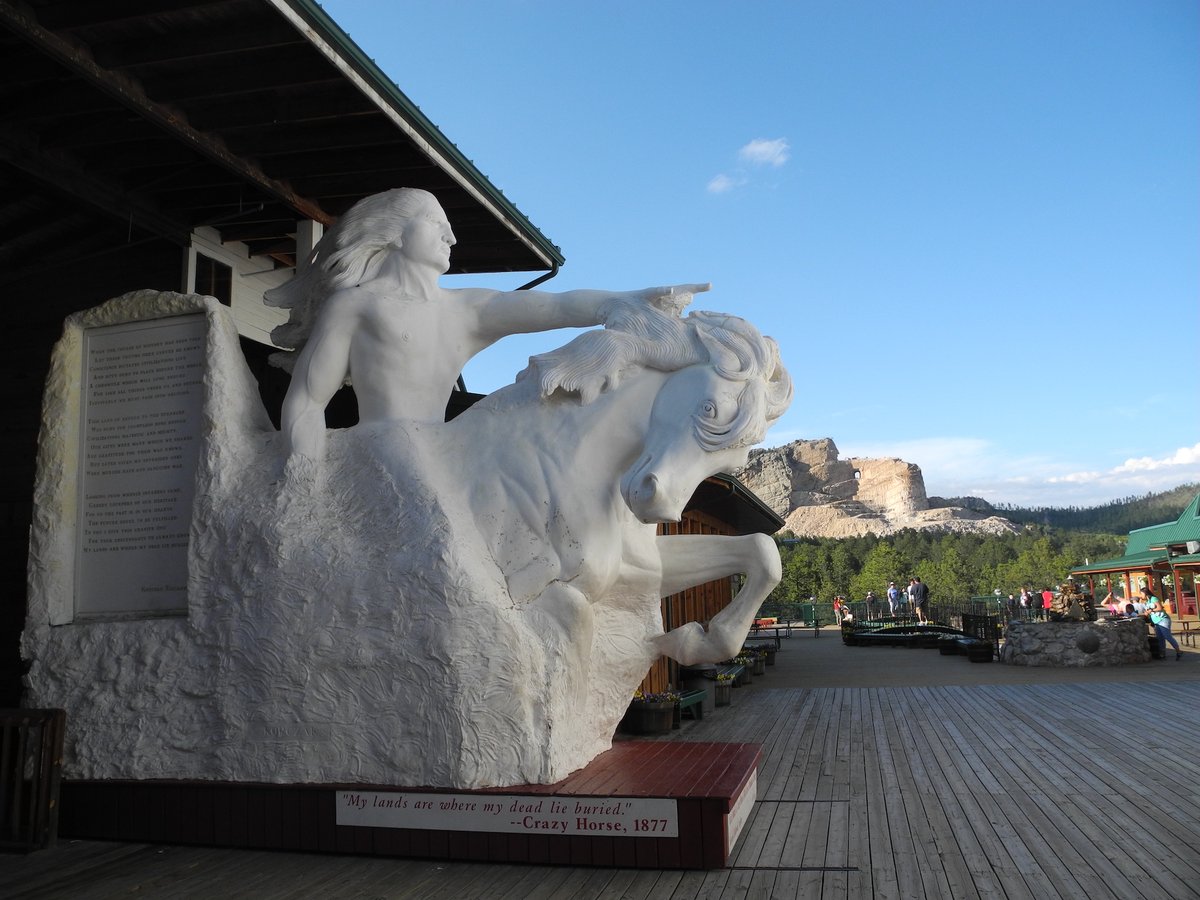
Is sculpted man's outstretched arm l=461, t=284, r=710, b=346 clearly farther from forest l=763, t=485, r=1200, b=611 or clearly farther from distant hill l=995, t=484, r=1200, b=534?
distant hill l=995, t=484, r=1200, b=534

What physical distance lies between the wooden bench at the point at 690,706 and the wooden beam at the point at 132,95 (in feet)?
17.8

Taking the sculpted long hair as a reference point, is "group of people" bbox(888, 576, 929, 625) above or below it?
below

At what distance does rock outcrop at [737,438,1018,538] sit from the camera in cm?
8594

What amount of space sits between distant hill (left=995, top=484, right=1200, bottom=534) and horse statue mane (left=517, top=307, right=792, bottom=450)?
10532 cm

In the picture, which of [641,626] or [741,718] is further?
[741,718]

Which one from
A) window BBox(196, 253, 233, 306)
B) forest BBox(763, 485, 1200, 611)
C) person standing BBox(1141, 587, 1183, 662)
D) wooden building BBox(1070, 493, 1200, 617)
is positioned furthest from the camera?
forest BBox(763, 485, 1200, 611)

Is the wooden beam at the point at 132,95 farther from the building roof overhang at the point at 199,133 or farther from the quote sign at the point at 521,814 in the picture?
the quote sign at the point at 521,814

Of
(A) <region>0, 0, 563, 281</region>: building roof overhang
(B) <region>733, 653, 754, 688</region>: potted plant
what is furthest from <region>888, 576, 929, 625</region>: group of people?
(A) <region>0, 0, 563, 281</region>: building roof overhang

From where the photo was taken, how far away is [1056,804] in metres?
4.79

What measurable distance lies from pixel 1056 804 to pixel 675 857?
2488 mm

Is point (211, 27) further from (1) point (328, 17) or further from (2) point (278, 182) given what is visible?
(2) point (278, 182)

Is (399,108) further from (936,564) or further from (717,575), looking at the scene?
(936,564)

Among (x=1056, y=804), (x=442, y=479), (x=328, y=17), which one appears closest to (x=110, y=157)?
(x=328, y=17)

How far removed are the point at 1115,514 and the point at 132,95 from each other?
12359 centimetres
